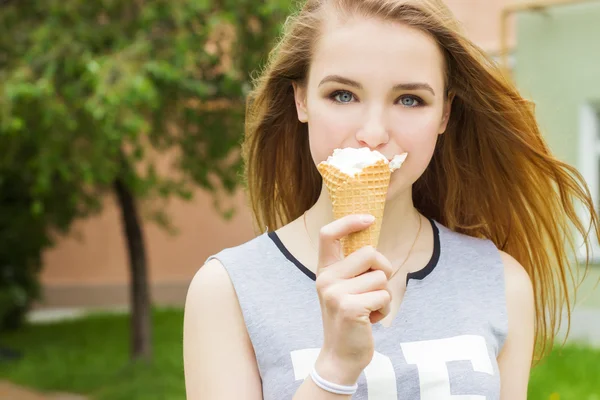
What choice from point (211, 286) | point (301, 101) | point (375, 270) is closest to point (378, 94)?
point (301, 101)

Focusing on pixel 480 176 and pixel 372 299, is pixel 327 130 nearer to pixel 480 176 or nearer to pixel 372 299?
pixel 372 299

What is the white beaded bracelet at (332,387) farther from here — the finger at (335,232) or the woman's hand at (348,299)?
the finger at (335,232)

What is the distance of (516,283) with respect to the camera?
193 centimetres

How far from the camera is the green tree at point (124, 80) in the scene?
6.35m

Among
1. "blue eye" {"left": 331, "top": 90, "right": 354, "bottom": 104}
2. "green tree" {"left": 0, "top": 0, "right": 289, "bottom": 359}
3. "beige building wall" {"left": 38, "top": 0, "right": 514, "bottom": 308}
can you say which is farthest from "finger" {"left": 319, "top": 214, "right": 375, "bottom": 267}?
"beige building wall" {"left": 38, "top": 0, "right": 514, "bottom": 308}

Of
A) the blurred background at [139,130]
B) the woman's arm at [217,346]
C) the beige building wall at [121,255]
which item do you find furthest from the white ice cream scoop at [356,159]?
the beige building wall at [121,255]

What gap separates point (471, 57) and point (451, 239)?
428 millimetres

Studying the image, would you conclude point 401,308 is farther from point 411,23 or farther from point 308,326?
point 411,23

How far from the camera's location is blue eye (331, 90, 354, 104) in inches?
68.1

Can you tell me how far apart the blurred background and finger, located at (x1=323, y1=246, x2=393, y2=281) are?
6.89ft

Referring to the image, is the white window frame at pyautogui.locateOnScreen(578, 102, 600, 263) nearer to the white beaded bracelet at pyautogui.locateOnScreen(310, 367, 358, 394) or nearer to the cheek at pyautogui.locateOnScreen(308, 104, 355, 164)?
the cheek at pyautogui.locateOnScreen(308, 104, 355, 164)

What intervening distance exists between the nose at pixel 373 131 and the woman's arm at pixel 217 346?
418 millimetres

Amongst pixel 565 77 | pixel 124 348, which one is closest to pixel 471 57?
pixel 565 77

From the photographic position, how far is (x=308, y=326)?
173 centimetres
